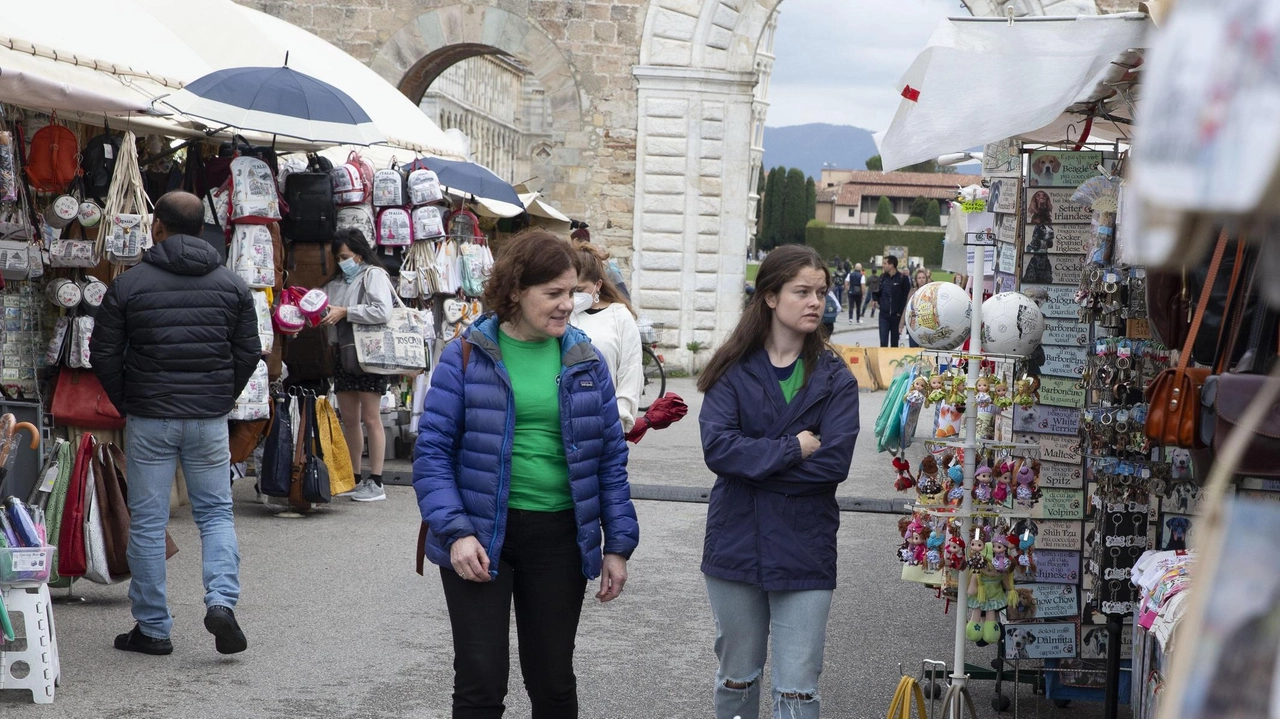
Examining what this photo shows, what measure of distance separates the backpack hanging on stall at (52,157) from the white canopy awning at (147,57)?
373mm

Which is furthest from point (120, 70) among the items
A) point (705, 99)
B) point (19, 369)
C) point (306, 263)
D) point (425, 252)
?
point (705, 99)

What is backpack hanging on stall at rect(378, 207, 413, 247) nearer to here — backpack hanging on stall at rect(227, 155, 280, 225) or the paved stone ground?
backpack hanging on stall at rect(227, 155, 280, 225)

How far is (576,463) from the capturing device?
151 inches

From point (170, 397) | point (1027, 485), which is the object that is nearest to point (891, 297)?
Result: point (170, 397)

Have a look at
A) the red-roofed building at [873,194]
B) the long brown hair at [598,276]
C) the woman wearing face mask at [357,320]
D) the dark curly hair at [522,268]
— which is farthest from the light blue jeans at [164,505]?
the red-roofed building at [873,194]

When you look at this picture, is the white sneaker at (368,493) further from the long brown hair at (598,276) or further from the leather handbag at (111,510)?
the long brown hair at (598,276)

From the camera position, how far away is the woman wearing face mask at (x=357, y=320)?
372 inches

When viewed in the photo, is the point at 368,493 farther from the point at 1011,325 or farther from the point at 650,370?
the point at 650,370

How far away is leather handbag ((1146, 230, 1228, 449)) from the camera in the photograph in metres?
3.40

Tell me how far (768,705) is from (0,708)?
9.29 ft

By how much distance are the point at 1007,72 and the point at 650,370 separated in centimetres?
1495

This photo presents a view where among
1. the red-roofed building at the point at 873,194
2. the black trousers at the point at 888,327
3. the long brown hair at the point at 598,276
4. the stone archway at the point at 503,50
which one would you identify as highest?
the red-roofed building at the point at 873,194

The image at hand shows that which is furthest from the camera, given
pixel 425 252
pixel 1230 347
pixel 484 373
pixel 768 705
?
pixel 425 252

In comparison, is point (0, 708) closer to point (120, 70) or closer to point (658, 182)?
point (120, 70)
